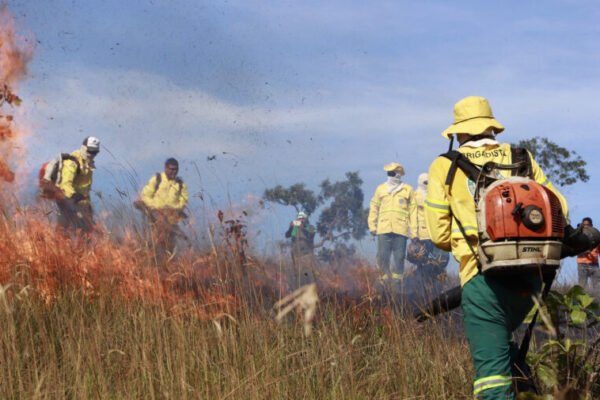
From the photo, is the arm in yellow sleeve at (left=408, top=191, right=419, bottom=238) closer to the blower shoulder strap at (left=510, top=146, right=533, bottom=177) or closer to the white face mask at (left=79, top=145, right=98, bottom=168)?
the white face mask at (left=79, top=145, right=98, bottom=168)

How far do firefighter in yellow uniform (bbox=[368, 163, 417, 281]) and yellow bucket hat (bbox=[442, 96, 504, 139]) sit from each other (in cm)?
909

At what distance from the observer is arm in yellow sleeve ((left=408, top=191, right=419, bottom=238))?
13.5m

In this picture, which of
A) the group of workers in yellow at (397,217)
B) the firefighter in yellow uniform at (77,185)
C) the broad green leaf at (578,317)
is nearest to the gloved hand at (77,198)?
the firefighter in yellow uniform at (77,185)

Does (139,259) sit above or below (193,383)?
above

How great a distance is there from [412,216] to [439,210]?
10.0 metres

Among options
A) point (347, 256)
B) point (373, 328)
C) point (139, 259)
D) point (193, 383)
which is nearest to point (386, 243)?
point (347, 256)

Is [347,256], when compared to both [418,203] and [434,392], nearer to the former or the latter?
[434,392]

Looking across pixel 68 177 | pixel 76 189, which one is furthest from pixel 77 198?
pixel 68 177

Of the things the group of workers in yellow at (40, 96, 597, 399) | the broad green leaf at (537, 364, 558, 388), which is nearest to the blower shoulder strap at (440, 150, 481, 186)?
Result: the group of workers in yellow at (40, 96, 597, 399)

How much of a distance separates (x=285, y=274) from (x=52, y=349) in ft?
6.96

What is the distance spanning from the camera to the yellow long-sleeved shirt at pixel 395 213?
524 inches

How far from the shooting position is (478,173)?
11.5 ft

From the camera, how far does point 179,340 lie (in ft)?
11.8

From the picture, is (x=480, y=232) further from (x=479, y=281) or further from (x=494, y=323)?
(x=494, y=323)
